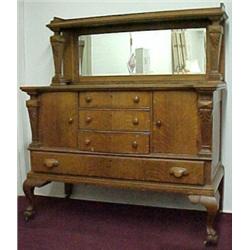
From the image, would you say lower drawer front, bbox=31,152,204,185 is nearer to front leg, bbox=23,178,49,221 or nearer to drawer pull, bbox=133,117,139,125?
front leg, bbox=23,178,49,221

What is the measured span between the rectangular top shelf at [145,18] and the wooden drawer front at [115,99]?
0.55 metres

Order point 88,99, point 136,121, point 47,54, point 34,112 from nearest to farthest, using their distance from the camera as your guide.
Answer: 1. point 136,121
2. point 88,99
3. point 34,112
4. point 47,54

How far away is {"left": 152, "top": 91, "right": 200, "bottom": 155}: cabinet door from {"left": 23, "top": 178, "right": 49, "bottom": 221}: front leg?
79cm

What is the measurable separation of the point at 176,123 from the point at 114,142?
374 mm

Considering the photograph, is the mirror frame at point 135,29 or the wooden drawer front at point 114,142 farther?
the mirror frame at point 135,29

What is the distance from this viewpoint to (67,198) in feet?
9.15

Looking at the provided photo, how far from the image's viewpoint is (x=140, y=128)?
6.64 feet

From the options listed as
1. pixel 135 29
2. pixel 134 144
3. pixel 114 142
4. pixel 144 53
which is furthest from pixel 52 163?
pixel 135 29

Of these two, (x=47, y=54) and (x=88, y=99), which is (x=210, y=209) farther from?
(x=47, y=54)

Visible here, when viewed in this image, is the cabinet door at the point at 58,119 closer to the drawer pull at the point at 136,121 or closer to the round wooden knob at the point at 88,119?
the round wooden knob at the point at 88,119

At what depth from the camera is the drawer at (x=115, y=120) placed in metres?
2.02

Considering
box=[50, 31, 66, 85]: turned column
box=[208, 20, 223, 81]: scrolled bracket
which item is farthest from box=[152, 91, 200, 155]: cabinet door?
box=[50, 31, 66, 85]: turned column

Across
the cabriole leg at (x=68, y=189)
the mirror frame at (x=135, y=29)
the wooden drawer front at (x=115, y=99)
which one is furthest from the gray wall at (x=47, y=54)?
the wooden drawer front at (x=115, y=99)
